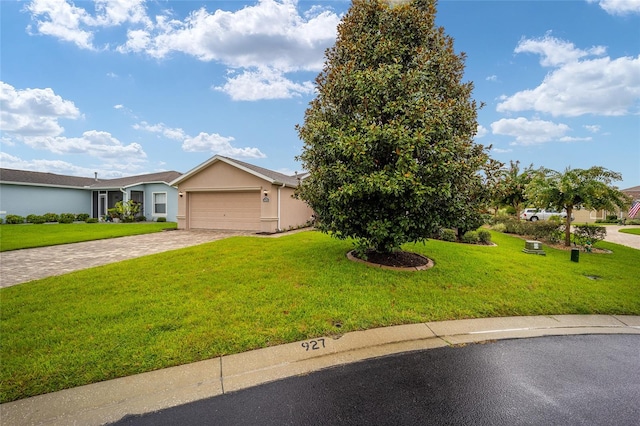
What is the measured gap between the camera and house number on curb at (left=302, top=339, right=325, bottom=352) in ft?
11.3

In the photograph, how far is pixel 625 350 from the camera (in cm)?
368

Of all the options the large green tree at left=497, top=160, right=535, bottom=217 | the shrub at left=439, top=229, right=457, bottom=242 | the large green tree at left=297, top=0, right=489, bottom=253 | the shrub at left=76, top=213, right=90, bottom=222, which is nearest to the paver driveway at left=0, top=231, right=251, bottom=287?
the large green tree at left=297, top=0, right=489, bottom=253

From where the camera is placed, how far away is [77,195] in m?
23.3

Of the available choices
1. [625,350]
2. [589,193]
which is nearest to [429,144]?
[625,350]

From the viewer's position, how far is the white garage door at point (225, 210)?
14148mm

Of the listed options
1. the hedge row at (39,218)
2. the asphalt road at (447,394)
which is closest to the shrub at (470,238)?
the asphalt road at (447,394)

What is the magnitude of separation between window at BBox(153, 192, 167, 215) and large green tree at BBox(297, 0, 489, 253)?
18271 mm

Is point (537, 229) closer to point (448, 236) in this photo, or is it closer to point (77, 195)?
point (448, 236)

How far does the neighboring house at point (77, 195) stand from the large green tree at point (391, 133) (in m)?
16.8

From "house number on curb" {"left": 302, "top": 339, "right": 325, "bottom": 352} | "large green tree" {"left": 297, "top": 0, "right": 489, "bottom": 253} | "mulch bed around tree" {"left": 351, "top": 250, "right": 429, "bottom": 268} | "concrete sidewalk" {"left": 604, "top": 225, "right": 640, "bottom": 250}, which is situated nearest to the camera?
"house number on curb" {"left": 302, "top": 339, "right": 325, "bottom": 352}

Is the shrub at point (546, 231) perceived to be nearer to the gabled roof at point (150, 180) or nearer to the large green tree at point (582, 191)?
the large green tree at point (582, 191)

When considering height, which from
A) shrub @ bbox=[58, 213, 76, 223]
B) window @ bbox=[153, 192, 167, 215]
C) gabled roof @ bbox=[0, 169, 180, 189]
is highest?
gabled roof @ bbox=[0, 169, 180, 189]

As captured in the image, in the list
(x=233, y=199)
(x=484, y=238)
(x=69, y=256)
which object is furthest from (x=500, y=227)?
(x=69, y=256)

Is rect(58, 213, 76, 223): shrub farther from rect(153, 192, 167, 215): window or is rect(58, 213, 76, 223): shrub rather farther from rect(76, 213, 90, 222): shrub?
rect(153, 192, 167, 215): window
